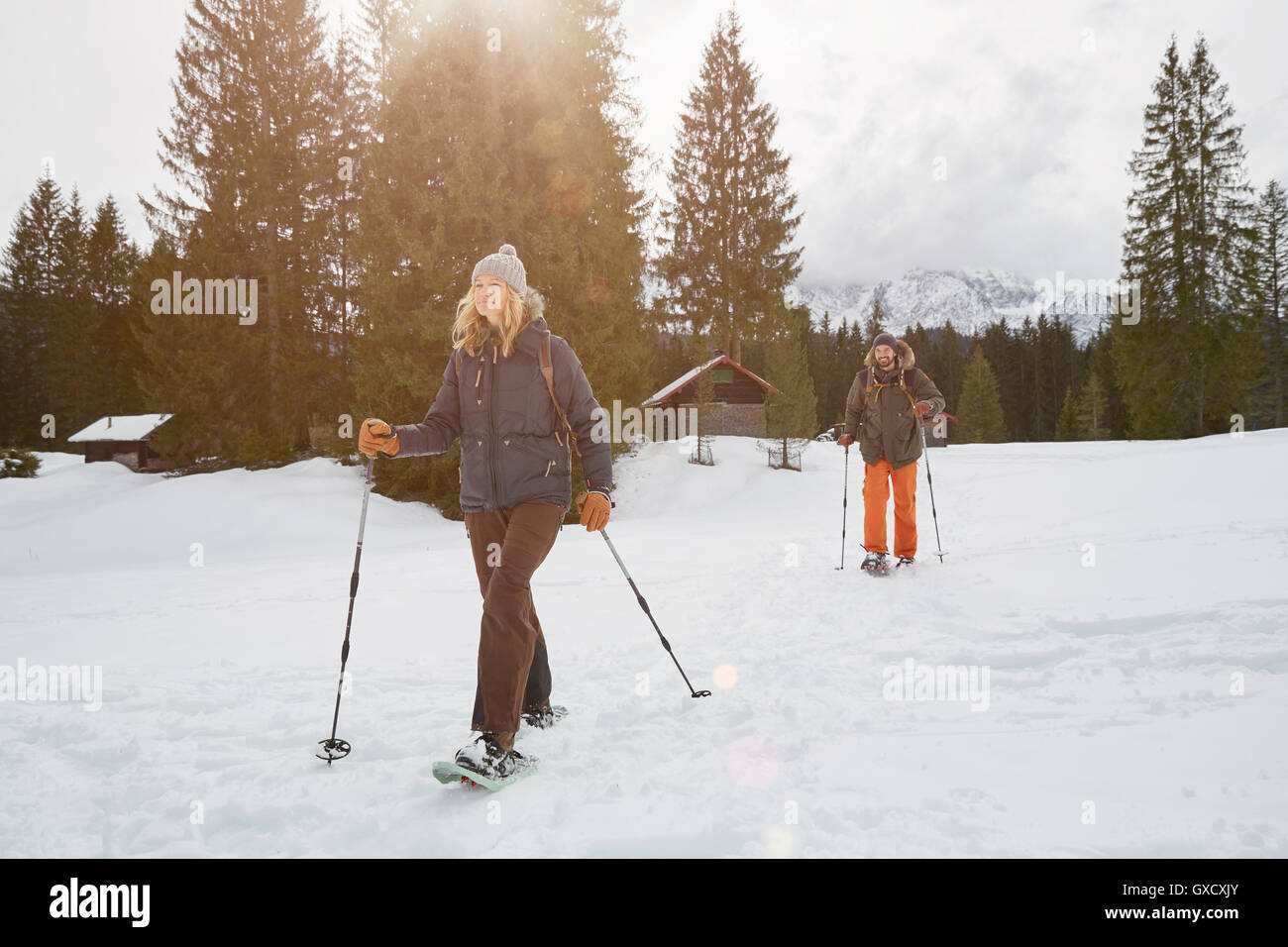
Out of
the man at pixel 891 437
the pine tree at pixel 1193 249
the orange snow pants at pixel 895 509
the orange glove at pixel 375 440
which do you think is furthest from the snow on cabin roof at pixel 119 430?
the pine tree at pixel 1193 249

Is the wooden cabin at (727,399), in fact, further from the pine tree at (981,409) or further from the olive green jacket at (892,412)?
the pine tree at (981,409)

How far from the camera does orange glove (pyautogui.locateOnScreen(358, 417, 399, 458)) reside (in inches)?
129

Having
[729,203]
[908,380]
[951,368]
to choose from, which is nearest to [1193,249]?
[729,203]

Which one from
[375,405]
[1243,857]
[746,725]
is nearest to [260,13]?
[375,405]

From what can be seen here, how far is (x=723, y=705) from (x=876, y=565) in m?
3.58

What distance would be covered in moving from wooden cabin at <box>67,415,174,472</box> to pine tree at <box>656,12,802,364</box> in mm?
22695

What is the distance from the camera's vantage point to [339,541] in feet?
40.9

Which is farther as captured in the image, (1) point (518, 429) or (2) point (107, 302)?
(2) point (107, 302)

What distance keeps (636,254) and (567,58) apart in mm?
4341

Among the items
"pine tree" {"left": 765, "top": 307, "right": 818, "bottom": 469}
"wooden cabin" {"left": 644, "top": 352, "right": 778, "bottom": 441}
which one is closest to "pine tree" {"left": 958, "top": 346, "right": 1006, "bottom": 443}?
"wooden cabin" {"left": 644, "top": 352, "right": 778, "bottom": 441}

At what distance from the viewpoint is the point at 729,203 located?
30.4 m

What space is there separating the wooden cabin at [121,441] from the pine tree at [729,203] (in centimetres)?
2270

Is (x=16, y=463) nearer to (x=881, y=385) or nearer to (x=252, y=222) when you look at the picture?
(x=252, y=222)

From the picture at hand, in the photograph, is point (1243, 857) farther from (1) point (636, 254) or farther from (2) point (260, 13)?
(2) point (260, 13)
